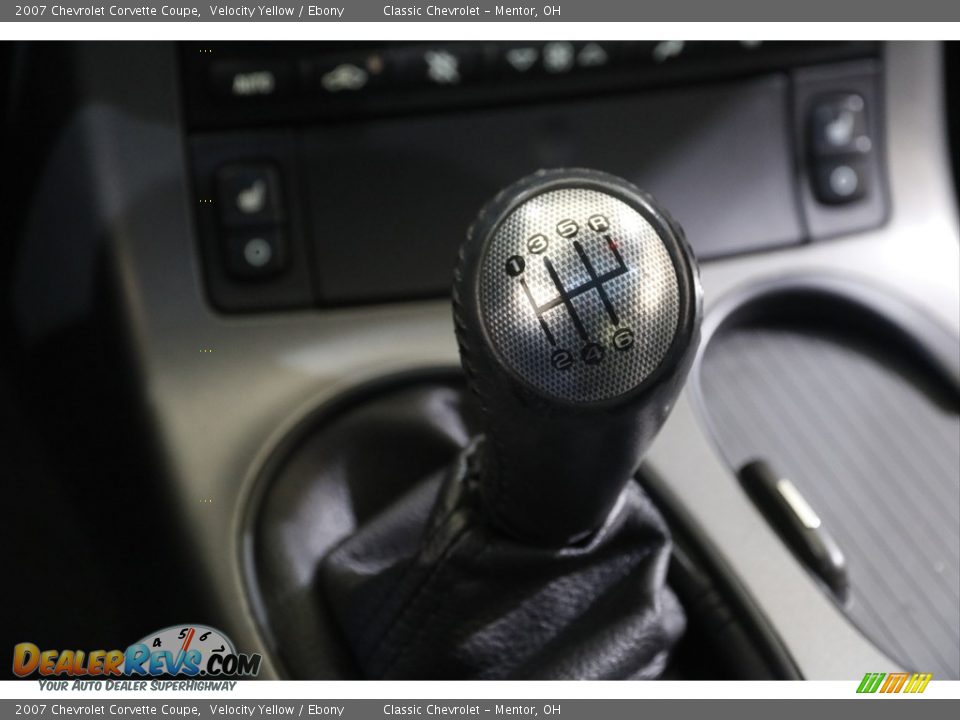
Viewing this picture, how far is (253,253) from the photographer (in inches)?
23.8

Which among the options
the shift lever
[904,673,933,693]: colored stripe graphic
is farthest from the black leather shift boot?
[904,673,933,693]: colored stripe graphic

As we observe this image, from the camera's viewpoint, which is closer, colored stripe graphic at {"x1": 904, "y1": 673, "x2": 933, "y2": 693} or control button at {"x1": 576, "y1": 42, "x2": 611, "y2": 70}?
colored stripe graphic at {"x1": 904, "y1": 673, "x2": 933, "y2": 693}

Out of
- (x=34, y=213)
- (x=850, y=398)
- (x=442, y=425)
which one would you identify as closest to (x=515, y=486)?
(x=442, y=425)

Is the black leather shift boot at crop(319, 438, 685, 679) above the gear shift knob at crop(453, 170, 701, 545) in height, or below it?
below

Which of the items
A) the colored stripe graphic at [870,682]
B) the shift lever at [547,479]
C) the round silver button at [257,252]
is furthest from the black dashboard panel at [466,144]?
the colored stripe graphic at [870,682]

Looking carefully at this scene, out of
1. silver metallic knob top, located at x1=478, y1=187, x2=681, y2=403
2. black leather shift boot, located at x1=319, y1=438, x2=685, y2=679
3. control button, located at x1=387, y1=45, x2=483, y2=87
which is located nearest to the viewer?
silver metallic knob top, located at x1=478, y1=187, x2=681, y2=403

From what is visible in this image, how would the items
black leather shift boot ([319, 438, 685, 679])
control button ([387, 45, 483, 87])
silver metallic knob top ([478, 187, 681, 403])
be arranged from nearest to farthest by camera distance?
silver metallic knob top ([478, 187, 681, 403]) → black leather shift boot ([319, 438, 685, 679]) → control button ([387, 45, 483, 87])

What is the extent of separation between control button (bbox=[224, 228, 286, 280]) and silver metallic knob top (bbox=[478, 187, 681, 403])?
0.28 meters

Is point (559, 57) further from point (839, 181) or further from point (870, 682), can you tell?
point (870, 682)

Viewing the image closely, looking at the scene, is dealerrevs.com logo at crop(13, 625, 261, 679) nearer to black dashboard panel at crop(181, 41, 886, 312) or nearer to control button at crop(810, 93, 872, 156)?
black dashboard panel at crop(181, 41, 886, 312)

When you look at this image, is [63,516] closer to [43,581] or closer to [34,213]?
[43,581]

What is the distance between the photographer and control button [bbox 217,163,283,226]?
60 cm

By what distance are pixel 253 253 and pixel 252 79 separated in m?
0.10
